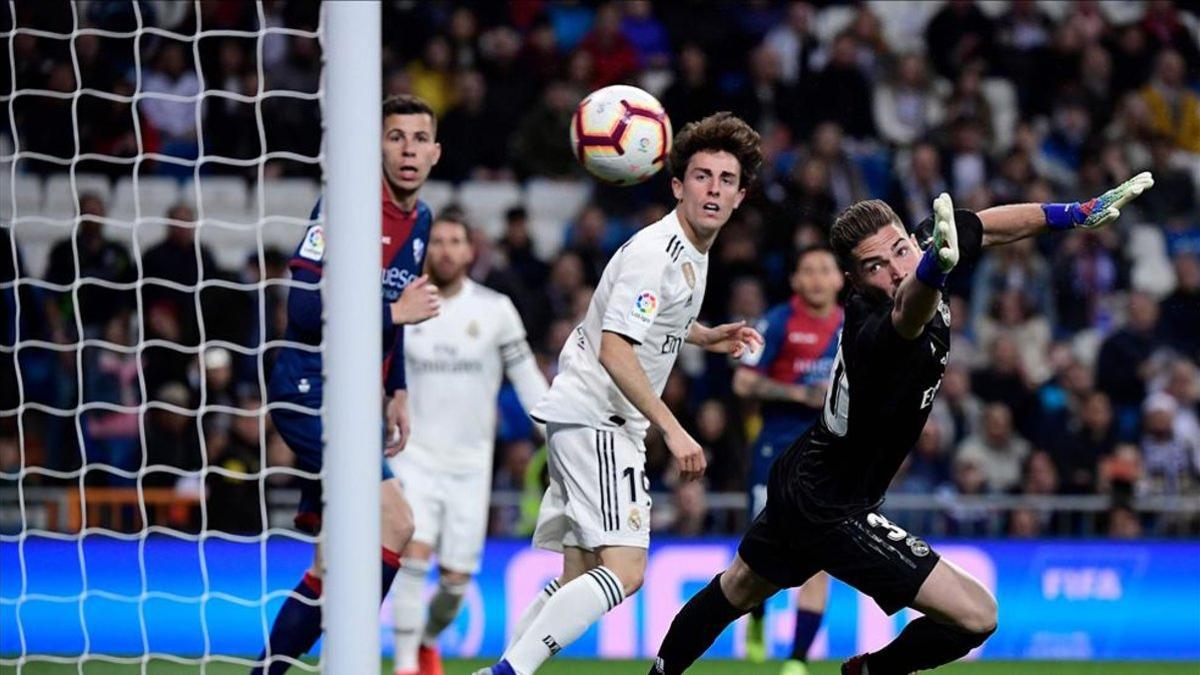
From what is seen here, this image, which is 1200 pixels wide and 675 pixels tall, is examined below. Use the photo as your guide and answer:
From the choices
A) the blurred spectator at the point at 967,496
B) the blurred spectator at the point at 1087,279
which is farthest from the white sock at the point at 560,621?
the blurred spectator at the point at 1087,279

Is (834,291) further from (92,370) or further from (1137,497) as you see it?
(92,370)

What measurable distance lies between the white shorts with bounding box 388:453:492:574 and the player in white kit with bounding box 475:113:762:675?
265 cm

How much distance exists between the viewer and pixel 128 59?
1271 cm

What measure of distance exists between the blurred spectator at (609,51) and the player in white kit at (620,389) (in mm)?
7416

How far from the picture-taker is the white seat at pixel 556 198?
44.8ft

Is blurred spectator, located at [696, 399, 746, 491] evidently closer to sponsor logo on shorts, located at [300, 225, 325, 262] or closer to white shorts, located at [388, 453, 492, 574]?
white shorts, located at [388, 453, 492, 574]

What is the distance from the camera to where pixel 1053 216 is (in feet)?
17.6

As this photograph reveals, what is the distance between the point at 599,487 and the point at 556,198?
770cm

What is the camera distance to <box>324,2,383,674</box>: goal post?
15.5 feet

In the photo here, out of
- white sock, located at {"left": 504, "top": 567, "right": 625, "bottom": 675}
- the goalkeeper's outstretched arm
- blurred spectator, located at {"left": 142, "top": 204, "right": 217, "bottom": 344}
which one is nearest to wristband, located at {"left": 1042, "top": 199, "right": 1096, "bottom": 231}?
the goalkeeper's outstretched arm

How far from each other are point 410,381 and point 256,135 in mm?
4623


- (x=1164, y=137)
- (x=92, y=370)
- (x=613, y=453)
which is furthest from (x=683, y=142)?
(x=1164, y=137)

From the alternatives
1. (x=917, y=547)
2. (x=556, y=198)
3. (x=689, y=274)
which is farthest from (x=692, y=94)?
(x=917, y=547)

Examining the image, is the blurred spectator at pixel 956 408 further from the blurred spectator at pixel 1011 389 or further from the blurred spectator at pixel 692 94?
the blurred spectator at pixel 692 94
